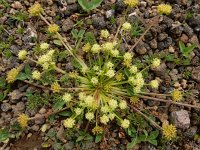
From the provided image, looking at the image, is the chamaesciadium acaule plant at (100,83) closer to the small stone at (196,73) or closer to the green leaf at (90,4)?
the small stone at (196,73)

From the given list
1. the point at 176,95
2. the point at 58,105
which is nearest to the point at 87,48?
the point at 58,105

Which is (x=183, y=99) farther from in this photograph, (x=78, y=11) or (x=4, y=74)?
(x=4, y=74)

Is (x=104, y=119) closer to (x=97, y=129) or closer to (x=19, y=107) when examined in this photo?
(x=97, y=129)

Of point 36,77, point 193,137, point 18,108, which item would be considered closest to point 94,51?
point 36,77

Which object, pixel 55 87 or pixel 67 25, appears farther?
pixel 67 25

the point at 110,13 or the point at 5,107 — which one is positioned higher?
the point at 110,13

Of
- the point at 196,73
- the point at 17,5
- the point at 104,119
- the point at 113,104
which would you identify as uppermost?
the point at 17,5

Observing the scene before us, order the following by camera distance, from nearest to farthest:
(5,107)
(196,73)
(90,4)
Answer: (5,107), (196,73), (90,4)

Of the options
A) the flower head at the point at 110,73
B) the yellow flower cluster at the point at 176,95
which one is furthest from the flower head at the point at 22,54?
the yellow flower cluster at the point at 176,95
